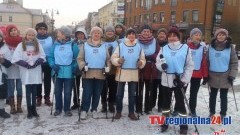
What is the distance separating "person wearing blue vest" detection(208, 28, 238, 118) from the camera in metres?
6.46

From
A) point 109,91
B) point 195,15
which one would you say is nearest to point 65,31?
point 109,91

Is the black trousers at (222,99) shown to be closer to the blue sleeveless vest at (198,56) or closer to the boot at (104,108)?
the blue sleeveless vest at (198,56)

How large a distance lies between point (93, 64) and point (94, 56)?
0.16 meters

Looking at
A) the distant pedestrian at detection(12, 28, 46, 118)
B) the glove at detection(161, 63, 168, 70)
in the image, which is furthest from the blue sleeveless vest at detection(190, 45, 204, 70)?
the distant pedestrian at detection(12, 28, 46, 118)

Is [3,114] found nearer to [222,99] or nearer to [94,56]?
[94,56]

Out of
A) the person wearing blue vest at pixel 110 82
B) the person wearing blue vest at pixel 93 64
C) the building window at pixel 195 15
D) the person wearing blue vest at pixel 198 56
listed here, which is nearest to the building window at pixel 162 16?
the building window at pixel 195 15

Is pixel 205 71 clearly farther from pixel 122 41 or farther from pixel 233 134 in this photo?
pixel 122 41

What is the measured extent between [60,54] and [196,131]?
3024mm

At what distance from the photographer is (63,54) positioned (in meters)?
6.67

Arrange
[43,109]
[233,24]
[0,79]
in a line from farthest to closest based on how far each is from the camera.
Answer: [233,24] < [43,109] < [0,79]

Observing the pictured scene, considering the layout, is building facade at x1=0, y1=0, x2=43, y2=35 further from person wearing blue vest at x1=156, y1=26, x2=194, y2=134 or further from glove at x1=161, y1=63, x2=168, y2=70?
glove at x1=161, y1=63, x2=168, y2=70

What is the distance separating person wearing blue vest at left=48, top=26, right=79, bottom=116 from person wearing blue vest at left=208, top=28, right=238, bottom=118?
2747 millimetres

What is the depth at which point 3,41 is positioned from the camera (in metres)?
6.73

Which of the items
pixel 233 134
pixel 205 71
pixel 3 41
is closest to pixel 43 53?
pixel 3 41
